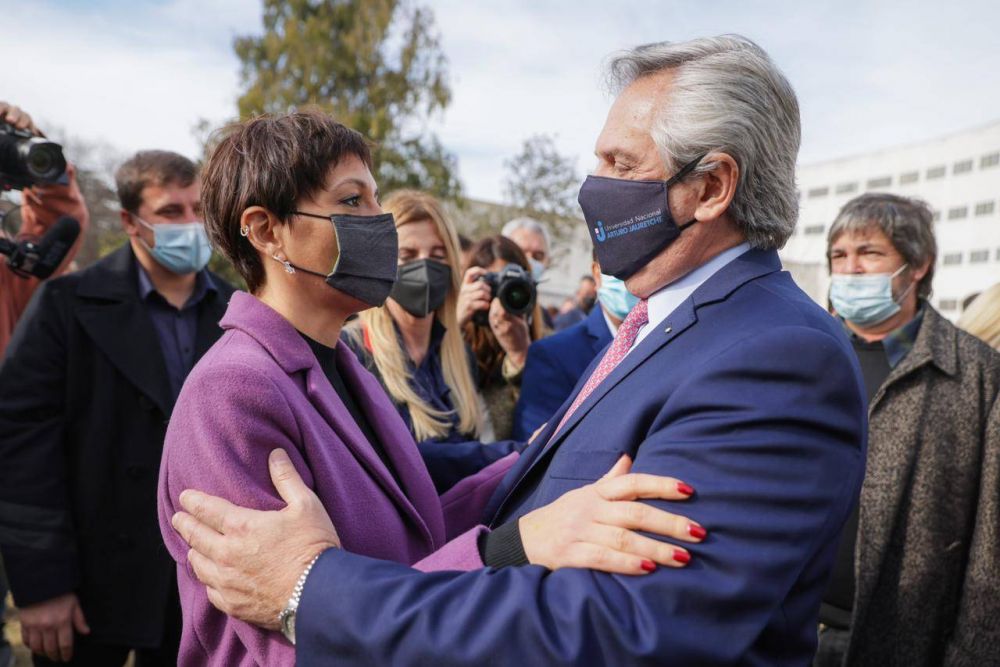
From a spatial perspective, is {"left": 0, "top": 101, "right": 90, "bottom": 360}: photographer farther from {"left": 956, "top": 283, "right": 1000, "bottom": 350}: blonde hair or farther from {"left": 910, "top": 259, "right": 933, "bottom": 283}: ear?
{"left": 956, "top": 283, "right": 1000, "bottom": 350}: blonde hair

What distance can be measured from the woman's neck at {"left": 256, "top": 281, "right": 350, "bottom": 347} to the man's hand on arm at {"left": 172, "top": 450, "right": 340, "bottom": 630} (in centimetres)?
59

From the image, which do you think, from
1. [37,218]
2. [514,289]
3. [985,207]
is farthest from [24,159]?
[985,207]

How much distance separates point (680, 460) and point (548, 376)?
2.23m

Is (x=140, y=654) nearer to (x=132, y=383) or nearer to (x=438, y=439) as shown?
(x=132, y=383)

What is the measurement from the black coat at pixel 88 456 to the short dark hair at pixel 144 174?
0.54 meters

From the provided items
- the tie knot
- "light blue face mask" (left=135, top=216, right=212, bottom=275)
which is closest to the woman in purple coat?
the tie knot

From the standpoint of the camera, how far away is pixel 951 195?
38.2m

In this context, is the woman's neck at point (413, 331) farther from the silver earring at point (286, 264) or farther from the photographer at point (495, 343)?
the silver earring at point (286, 264)

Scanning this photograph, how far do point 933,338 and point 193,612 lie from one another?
2.92 meters

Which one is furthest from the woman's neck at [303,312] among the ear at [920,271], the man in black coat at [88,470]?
the ear at [920,271]

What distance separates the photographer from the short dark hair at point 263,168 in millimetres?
2062

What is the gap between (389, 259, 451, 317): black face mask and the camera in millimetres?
3562

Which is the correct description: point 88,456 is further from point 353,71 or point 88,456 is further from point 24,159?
point 353,71

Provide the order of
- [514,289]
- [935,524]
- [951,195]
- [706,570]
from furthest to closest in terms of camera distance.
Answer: [951,195] → [514,289] → [935,524] → [706,570]
